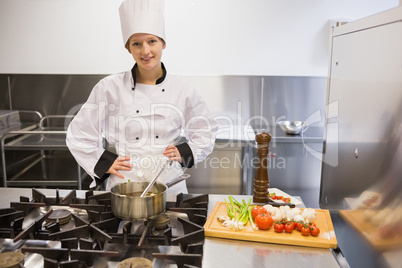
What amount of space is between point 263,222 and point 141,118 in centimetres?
75

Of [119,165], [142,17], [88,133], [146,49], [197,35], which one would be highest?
[197,35]

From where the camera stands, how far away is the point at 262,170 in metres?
1.15

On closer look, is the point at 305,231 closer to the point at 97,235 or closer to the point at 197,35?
the point at 97,235

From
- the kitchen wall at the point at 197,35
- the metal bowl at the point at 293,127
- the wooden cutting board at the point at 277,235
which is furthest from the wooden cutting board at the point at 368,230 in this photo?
the kitchen wall at the point at 197,35

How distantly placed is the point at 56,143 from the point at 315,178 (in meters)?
1.88

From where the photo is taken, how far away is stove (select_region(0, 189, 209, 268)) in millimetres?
816

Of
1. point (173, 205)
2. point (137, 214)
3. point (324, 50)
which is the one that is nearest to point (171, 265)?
point (137, 214)

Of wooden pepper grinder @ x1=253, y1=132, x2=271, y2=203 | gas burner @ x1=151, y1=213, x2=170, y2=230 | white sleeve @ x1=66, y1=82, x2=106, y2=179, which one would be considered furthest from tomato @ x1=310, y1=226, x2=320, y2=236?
white sleeve @ x1=66, y1=82, x2=106, y2=179

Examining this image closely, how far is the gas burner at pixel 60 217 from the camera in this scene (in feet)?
3.34

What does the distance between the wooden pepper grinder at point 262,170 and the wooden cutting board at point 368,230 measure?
251mm

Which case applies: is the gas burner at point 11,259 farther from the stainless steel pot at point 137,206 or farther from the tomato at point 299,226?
the tomato at point 299,226

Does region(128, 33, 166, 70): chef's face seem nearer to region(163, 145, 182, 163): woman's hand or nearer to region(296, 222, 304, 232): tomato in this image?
region(163, 145, 182, 163): woman's hand

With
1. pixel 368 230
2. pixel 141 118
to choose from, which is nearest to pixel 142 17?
pixel 141 118

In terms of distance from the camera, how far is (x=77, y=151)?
4.78 feet
